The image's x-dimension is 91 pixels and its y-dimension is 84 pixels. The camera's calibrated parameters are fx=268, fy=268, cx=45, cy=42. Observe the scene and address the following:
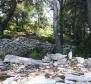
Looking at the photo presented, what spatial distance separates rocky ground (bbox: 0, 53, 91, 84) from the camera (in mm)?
6096

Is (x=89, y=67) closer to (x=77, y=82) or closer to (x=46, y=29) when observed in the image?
(x=77, y=82)

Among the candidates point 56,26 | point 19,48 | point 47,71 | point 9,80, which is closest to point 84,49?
point 56,26

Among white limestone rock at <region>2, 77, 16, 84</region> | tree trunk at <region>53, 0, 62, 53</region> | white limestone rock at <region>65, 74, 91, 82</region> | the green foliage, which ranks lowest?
the green foliage

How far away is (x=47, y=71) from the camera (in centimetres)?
684

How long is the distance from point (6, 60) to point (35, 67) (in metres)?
1.09

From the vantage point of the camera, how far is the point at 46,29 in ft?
77.2

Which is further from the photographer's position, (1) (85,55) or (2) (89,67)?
(1) (85,55)

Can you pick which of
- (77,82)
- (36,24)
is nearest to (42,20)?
(36,24)

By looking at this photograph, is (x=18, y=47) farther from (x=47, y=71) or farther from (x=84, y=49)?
(x=47, y=71)

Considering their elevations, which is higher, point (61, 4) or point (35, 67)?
point (61, 4)

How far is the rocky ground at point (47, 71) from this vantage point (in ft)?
20.0

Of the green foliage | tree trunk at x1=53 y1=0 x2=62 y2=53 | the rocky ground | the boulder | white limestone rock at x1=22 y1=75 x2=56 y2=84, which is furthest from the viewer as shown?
the boulder

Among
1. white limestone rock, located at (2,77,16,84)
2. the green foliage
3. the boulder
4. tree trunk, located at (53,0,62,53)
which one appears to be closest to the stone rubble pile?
the boulder

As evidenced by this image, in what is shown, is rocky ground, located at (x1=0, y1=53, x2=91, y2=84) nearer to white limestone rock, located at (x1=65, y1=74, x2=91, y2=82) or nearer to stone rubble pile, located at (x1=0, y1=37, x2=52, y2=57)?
white limestone rock, located at (x1=65, y1=74, x2=91, y2=82)
